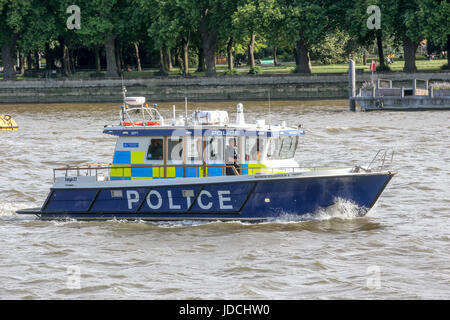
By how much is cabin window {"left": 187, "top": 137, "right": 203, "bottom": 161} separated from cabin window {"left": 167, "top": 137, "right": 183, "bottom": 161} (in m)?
0.25

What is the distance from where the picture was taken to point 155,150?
23.7 m

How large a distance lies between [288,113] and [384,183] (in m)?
39.1

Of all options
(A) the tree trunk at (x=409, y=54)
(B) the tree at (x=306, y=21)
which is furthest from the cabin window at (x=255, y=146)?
(B) the tree at (x=306, y=21)

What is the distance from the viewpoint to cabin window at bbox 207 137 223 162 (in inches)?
919

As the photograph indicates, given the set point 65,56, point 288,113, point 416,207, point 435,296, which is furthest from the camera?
point 65,56

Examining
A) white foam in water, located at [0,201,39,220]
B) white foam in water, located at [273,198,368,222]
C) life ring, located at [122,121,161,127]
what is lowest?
white foam in water, located at [0,201,39,220]

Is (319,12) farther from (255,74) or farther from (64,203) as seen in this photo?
(64,203)

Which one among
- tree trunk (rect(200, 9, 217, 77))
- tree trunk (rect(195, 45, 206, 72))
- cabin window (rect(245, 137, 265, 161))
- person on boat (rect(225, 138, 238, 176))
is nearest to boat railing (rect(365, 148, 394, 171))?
cabin window (rect(245, 137, 265, 161))

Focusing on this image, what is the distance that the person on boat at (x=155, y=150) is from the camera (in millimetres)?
23594

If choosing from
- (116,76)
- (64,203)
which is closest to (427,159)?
(64,203)

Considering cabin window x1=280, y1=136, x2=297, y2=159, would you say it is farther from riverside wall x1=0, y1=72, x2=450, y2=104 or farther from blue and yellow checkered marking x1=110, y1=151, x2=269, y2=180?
riverside wall x1=0, y1=72, x2=450, y2=104

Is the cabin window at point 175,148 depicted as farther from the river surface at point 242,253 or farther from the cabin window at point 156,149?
the river surface at point 242,253

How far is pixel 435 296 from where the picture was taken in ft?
58.0

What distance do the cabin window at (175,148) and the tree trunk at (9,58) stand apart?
68.7 meters
